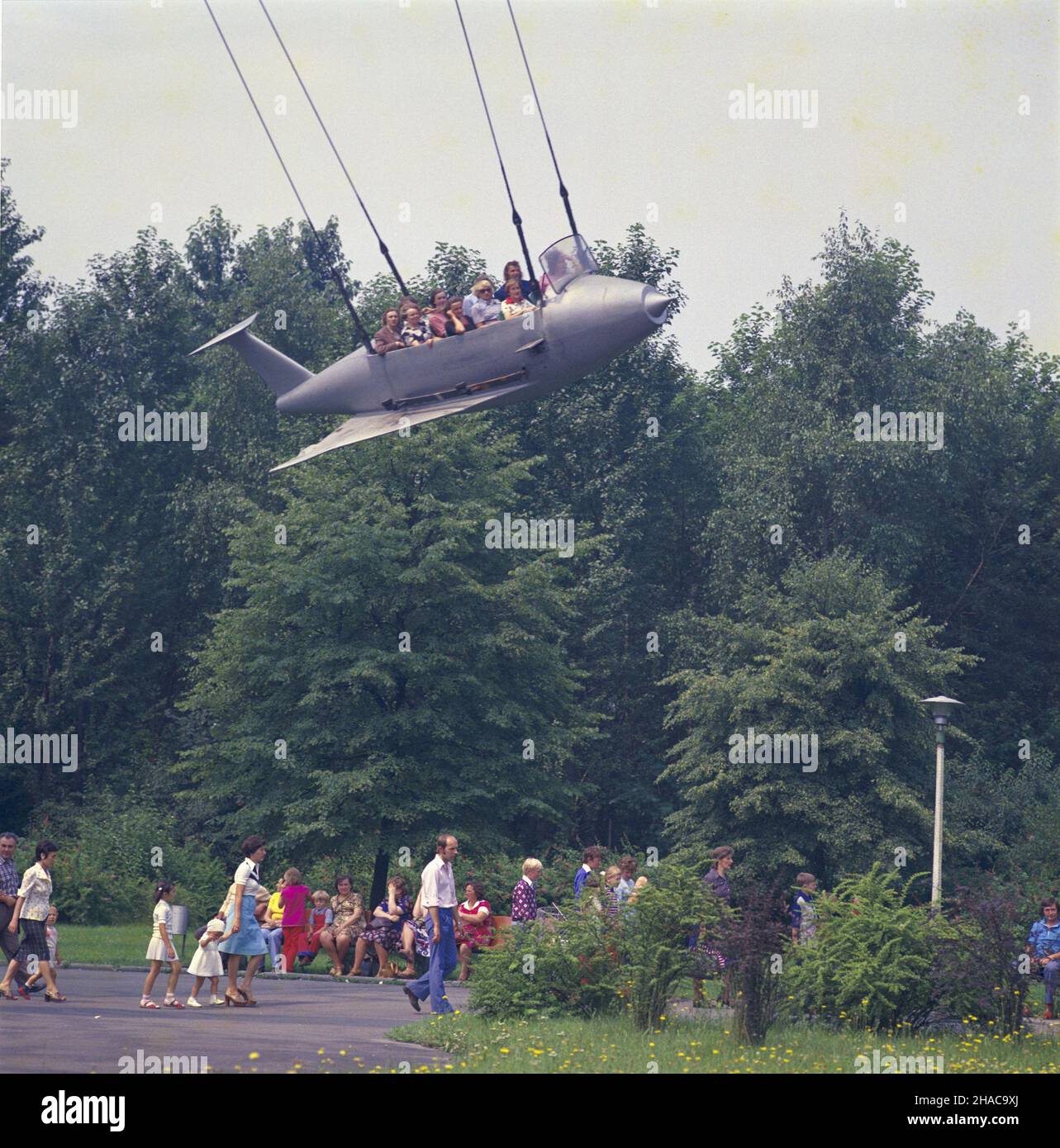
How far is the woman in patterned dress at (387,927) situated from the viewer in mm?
22609

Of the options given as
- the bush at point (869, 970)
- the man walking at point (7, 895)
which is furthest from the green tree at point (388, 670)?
the bush at point (869, 970)

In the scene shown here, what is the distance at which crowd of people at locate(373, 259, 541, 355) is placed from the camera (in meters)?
19.1

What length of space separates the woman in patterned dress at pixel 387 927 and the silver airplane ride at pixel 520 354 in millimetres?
5711

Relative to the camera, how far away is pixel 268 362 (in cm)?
2372

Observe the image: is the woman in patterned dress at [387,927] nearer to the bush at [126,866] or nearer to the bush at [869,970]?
the bush at [869,970]

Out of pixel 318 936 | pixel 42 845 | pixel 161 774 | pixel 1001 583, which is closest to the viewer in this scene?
pixel 42 845

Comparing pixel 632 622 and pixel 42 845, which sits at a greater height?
pixel 632 622

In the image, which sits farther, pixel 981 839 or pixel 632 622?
pixel 632 622

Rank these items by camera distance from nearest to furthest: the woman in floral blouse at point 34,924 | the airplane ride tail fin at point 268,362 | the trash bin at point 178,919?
the woman in floral blouse at point 34,924
the trash bin at point 178,919
the airplane ride tail fin at point 268,362

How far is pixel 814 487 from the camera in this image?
157ft

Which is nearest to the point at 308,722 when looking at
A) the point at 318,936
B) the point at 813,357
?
the point at 318,936

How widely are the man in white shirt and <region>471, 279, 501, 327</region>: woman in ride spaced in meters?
5.32
